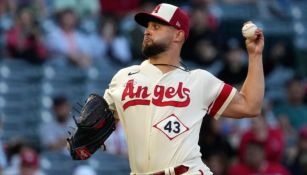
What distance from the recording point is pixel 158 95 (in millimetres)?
6508

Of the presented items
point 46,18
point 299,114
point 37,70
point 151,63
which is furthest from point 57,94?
point 151,63

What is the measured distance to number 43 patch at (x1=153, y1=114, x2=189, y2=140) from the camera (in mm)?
6414

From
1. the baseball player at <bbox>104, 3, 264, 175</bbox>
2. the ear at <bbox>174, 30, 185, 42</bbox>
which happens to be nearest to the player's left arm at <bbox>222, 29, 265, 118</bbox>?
the baseball player at <bbox>104, 3, 264, 175</bbox>

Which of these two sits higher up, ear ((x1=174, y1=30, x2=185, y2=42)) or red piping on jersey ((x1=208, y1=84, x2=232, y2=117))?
ear ((x1=174, y1=30, x2=185, y2=42))

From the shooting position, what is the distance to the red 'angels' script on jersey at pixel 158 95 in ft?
21.2

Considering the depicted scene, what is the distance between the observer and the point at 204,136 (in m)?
11.9

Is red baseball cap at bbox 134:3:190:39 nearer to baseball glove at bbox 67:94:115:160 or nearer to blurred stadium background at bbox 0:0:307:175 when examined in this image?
baseball glove at bbox 67:94:115:160

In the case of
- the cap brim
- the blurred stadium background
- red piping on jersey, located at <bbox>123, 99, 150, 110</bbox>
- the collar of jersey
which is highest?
the cap brim

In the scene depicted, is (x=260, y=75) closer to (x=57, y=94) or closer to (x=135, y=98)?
(x=135, y=98)

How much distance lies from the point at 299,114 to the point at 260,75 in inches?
281

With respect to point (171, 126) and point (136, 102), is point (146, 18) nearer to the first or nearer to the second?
point (136, 102)

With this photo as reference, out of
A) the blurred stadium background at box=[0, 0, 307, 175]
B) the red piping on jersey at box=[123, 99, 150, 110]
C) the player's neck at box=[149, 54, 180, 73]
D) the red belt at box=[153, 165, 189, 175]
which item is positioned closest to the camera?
the red belt at box=[153, 165, 189, 175]

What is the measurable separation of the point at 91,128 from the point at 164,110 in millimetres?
446

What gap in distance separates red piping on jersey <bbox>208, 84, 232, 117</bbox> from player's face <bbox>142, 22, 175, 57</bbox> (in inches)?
16.9
